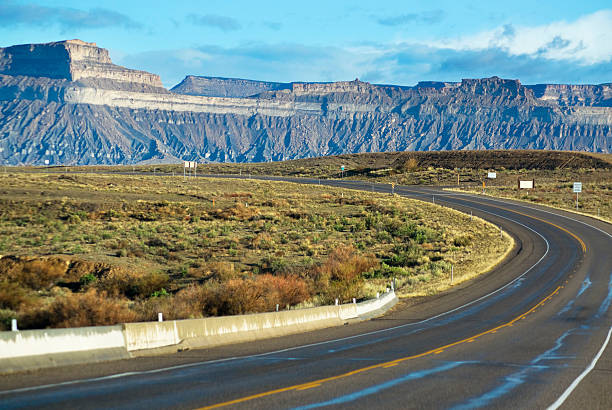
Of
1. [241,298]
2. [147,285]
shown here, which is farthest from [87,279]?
[241,298]

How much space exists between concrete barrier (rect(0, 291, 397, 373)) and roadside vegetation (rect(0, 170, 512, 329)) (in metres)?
2.14

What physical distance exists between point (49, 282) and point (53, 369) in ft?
52.7

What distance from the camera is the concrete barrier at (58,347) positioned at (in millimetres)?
10883

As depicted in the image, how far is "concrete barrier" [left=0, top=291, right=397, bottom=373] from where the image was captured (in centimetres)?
1108

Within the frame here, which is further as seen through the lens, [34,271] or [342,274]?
[342,274]

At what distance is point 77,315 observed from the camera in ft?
49.1

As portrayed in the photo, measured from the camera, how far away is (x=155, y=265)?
32156mm

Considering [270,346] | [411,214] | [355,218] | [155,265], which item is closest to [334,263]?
[155,265]

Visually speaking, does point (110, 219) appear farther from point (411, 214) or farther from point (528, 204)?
point (528, 204)

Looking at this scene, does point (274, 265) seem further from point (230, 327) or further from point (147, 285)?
point (230, 327)

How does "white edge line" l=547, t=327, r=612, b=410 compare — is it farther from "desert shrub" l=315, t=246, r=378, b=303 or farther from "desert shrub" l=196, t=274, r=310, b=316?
"desert shrub" l=315, t=246, r=378, b=303

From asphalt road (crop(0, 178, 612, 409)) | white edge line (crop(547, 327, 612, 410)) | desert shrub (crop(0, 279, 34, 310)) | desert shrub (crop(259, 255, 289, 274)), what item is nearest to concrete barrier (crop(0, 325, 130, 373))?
asphalt road (crop(0, 178, 612, 409))

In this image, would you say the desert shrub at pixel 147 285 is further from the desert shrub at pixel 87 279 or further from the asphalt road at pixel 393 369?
the asphalt road at pixel 393 369

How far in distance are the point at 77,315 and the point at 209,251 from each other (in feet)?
70.7
